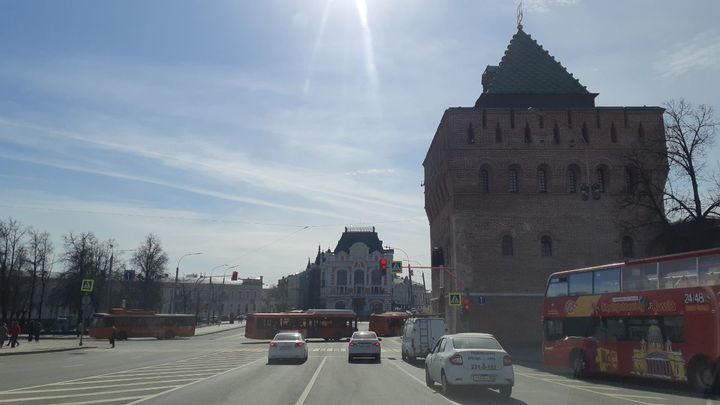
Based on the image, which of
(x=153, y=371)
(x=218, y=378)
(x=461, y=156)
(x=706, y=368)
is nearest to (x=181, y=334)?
(x=461, y=156)

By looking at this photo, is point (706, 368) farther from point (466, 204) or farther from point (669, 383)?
point (466, 204)

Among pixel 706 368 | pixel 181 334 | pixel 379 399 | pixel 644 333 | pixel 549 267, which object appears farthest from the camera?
pixel 181 334

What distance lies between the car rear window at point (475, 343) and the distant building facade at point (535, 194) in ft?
82.3

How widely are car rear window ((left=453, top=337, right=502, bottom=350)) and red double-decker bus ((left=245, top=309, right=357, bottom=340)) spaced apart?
4033 centimetres

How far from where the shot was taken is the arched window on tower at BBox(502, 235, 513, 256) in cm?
3972

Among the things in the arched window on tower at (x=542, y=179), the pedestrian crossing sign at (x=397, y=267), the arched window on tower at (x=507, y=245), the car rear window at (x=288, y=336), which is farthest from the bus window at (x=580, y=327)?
the arched window on tower at (x=542, y=179)

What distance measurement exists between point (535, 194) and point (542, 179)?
1608 millimetres

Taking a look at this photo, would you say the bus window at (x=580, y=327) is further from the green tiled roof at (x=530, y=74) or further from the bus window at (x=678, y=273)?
the green tiled roof at (x=530, y=74)

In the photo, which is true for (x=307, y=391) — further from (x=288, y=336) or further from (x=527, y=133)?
(x=527, y=133)

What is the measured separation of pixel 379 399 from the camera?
1275 centimetres

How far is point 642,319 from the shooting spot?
57.5ft

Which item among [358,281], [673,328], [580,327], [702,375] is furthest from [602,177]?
[358,281]

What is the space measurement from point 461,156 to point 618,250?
13.1 m

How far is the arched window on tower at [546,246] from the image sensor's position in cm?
3976
